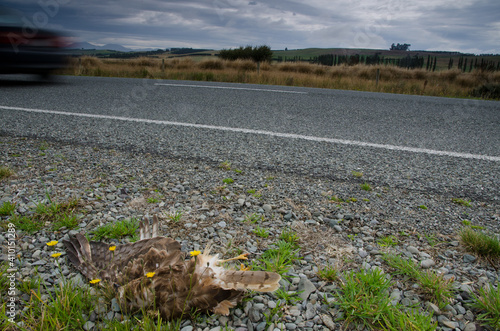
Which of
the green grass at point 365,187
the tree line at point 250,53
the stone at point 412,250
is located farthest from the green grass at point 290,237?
the tree line at point 250,53

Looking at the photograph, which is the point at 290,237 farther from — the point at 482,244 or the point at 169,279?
the point at 482,244

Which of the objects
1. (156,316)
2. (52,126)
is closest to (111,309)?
(156,316)

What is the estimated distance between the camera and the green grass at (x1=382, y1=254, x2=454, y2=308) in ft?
4.36

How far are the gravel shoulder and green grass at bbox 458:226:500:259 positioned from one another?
0.17 feet

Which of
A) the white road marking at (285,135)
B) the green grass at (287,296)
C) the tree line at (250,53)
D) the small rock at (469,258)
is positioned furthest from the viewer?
the tree line at (250,53)

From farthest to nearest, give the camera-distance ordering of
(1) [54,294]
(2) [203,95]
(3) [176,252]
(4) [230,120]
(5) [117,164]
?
1. (2) [203,95]
2. (4) [230,120]
3. (5) [117,164]
4. (3) [176,252]
5. (1) [54,294]

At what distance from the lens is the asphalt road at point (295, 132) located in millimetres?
2760

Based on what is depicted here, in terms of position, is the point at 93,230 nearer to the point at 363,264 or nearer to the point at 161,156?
the point at 161,156

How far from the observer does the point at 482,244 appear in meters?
1.63

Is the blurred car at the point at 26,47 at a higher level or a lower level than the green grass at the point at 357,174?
higher

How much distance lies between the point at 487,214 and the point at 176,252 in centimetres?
201

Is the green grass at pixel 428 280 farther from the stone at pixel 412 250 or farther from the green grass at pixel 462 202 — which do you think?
the green grass at pixel 462 202

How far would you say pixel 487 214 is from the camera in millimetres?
2037

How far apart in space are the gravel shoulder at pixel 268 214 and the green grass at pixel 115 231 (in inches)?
4.6
